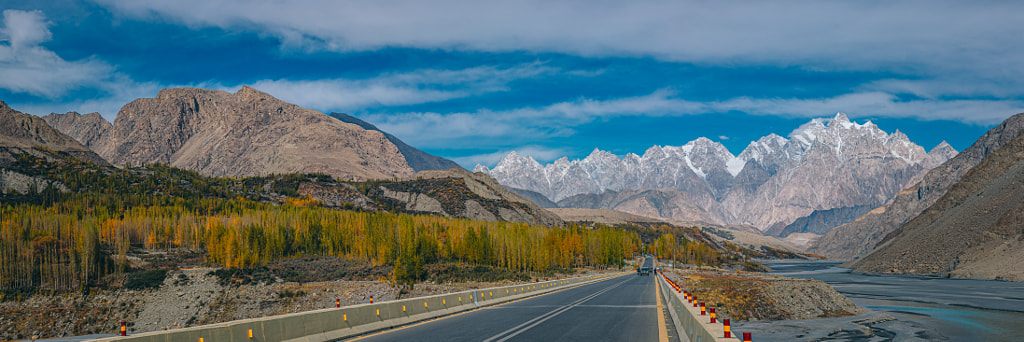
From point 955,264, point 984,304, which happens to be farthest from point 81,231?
point 955,264

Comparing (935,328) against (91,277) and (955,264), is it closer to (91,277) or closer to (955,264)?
(955,264)

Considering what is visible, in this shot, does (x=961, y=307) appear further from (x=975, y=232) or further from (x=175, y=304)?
(x=175, y=304)

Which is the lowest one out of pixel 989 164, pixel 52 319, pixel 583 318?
pixel 52 319

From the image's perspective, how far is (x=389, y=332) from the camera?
2294 cm

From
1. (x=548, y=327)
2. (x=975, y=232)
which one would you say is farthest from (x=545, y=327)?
(x=975, y=232)

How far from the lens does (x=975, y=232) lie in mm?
128500

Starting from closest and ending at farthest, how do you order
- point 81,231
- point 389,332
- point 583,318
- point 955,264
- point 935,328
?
point 389,332 → point 583,318 → point 935,328 → point 81,231 → point 955,264

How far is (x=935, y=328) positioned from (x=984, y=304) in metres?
24.1

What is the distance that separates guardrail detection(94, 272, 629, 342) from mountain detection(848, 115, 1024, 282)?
109996mm

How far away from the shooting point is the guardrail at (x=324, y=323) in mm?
15398

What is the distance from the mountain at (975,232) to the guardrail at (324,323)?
361 feet

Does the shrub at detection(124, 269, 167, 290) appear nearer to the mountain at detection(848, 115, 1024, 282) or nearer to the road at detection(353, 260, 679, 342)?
the road at detection(353, 260, 679, 342)

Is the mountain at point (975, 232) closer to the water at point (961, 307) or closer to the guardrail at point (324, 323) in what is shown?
the water at point (961, 307)

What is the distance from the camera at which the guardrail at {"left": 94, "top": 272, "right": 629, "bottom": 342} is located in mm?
15398
